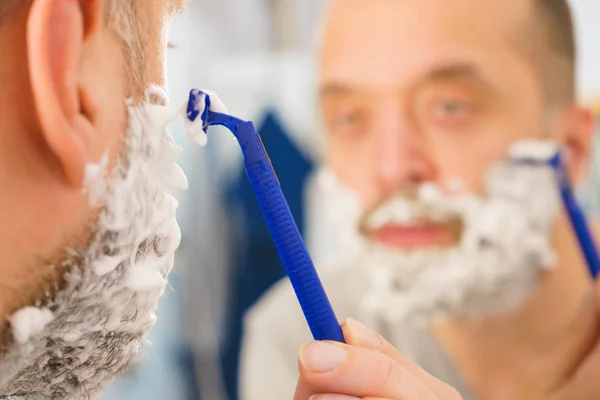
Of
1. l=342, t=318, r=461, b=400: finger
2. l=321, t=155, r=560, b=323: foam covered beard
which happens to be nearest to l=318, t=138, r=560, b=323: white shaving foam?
l=321, t=155, r=560, b=323: foam covered beard

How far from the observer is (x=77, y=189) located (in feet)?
1.06

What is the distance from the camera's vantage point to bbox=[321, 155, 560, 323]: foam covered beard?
80 cm

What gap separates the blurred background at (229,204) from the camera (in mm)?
1392

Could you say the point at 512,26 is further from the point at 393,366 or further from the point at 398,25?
the point at 393,366

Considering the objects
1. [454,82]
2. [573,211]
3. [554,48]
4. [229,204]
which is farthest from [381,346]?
[229,204]

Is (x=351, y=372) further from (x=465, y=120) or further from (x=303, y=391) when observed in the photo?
(x=465, y=120)

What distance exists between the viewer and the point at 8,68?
0.31 meters

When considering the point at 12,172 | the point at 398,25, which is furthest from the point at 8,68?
the point at 398,25

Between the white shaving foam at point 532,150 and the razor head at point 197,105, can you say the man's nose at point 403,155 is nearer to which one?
the white shaving foam at point 532,150

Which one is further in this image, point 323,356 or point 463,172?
point 463,172

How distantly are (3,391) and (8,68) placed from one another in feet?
0.68

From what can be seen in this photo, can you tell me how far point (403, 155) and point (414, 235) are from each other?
4.7 inches

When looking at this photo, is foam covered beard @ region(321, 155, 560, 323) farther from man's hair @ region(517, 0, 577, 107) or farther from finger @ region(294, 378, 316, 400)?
finger @ region(294, 378, 316, 400)

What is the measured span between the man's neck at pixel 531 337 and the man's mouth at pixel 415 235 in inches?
5.5
